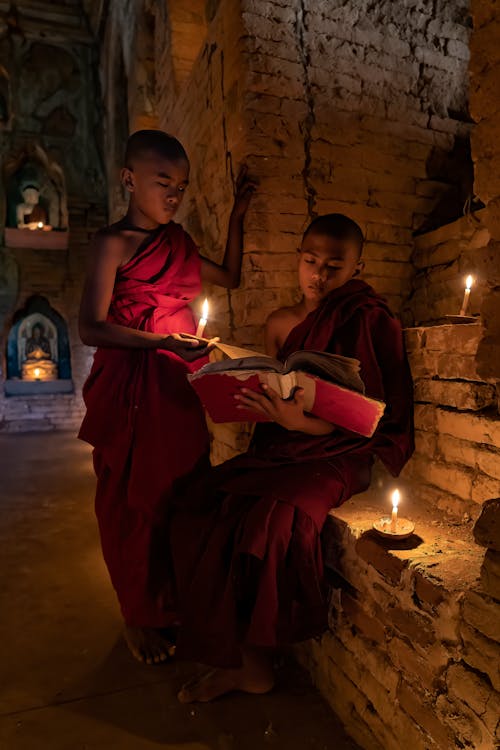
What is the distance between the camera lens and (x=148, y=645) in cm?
230

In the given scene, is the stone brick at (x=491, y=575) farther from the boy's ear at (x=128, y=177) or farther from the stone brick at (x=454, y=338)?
the boy's ear at (x=128, y=177)

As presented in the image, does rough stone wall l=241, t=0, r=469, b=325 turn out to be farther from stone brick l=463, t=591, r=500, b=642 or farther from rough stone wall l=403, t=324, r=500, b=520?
stone brick l=463, t=591, r=500, b=642

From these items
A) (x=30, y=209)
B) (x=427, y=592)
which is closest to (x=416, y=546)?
(x=427, y=592)

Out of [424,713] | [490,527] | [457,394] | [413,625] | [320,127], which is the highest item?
[320,127]

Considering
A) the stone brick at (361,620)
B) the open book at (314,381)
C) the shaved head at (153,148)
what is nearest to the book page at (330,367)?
the open book at (314,381)

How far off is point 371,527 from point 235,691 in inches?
33.4

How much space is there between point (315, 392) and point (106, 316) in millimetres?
1098

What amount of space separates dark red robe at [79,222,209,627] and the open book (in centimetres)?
56

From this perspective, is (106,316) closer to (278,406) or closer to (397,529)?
(278,406)

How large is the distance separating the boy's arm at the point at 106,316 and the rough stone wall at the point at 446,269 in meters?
1.54

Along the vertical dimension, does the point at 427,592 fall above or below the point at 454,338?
below

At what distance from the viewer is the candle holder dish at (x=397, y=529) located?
1.76 metres

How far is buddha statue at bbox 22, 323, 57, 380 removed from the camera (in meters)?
11.0

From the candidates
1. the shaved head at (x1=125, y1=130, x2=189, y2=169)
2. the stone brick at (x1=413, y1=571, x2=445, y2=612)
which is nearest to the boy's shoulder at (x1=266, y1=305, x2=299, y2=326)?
the shaved head at (x1=125, y1=130, x2=189, y2=169)
